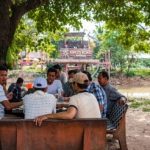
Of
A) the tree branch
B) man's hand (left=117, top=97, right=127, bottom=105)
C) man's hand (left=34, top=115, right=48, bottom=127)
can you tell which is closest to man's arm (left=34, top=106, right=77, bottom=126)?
man's hand (left=34, top=115, right=48, bottom=127)

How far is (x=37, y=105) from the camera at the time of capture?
530 centimetres

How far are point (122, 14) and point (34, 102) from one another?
8.47 meters

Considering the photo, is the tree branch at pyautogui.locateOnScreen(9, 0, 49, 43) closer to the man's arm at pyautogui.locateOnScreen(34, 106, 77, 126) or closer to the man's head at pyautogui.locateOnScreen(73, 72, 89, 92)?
the man's head at pyautogui.locateOnScreen(73, 72, 89, 92)

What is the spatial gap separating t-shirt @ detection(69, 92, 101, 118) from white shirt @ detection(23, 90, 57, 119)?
47cm

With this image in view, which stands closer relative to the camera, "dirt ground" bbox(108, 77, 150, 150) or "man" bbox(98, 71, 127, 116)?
"man" bbox(98, 71, 127, 116)

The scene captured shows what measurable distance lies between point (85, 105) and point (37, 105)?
Result: 0.63m

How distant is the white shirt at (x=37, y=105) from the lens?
17.4 feet

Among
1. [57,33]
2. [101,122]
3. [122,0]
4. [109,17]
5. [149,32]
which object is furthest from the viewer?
[57,33]

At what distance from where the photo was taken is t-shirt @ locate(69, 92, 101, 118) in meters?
4.94

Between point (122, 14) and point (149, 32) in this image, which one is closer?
point (122, 14)

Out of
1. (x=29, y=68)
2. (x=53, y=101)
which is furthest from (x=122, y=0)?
(x=29, y=68)

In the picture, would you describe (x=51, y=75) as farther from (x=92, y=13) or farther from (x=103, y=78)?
(x=92, y=13)

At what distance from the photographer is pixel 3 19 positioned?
10.2 m

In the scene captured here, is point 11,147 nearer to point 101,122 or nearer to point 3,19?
point 101,122
